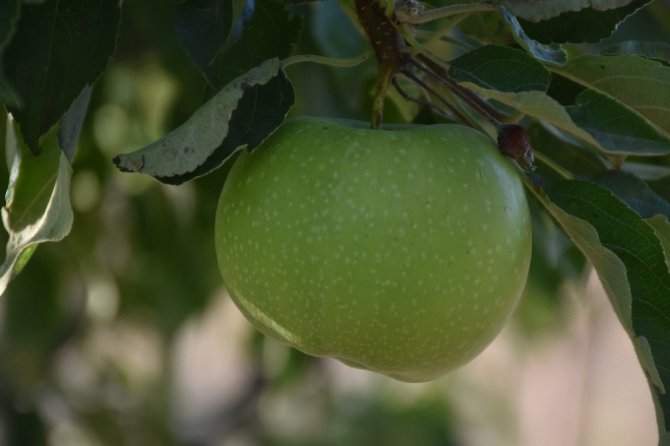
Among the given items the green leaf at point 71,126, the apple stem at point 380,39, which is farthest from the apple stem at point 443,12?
the green leaf at point 71,126

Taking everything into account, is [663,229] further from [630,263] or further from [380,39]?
[380,39]

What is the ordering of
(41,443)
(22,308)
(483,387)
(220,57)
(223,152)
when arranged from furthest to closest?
(483,387) < (41,443) < (22,308) < (220,57) < (223,152)

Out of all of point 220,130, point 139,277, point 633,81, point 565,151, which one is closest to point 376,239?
point 220,130

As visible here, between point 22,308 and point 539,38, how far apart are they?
1.14m

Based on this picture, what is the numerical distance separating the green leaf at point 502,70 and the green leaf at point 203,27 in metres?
0.17

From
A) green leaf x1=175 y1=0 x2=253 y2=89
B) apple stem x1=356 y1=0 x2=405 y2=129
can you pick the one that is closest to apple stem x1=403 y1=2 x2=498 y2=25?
apple stem x1=356 y1=0 x2=405 y2=129

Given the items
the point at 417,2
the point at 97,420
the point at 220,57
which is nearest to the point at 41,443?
the point at 97,420

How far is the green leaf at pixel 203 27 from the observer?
2.51 ft

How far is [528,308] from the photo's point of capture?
1810 mm

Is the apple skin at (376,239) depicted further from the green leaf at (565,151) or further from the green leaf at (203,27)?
the green leaf at (565,151)

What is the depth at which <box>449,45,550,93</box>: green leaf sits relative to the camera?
69cm

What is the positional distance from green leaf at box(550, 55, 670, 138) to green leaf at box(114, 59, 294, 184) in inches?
8.8

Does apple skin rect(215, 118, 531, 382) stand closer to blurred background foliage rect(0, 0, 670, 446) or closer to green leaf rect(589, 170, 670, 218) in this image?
green leaf rect(589, 170, 670, 218)

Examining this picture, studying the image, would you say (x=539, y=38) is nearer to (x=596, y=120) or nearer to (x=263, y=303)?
(x=596, y=120)
